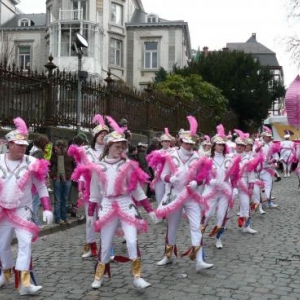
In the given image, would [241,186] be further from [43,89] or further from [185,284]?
[43,89]

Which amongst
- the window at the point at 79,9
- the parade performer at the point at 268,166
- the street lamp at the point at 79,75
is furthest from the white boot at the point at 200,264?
the window at the point at 79,9

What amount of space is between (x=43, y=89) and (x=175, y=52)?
33686 millimetres

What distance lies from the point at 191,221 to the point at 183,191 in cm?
42

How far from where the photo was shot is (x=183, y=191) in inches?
289

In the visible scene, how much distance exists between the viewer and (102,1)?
4306cm

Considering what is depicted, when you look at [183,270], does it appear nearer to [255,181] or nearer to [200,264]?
[200,264]

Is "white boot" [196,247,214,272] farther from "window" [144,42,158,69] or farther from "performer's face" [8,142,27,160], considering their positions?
"window" [144,42,158,69]

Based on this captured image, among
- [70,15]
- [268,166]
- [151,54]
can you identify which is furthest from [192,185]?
[151,54]

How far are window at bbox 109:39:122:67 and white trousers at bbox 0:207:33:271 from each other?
39607 millimetres

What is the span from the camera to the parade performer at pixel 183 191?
7.26 meters

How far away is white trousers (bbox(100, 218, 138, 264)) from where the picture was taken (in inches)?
242

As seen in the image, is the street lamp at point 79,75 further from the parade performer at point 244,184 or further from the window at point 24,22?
the window at point 24,22

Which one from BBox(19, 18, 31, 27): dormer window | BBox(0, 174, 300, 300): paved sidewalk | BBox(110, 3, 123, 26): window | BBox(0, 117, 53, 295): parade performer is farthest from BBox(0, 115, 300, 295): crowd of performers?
BBox(19, 18, 31, 27): dormer window

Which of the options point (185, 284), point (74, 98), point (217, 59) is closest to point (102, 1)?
point (217, 59)
